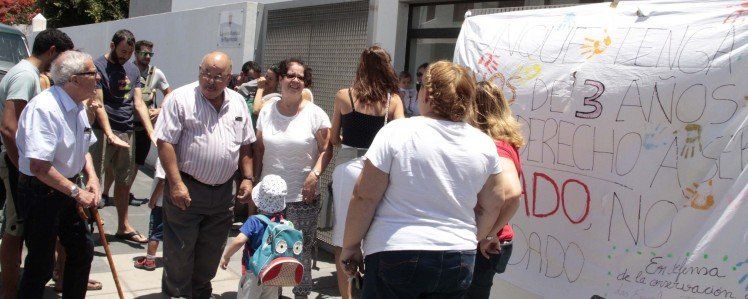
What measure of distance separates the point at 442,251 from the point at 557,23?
182cm

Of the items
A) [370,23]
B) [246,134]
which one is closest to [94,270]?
[246,134]

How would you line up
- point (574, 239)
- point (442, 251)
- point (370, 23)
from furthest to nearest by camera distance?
point (370, 23) < point (574, 239) < point (442, 251)

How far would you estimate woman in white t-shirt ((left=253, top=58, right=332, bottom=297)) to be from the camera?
16.3 feet

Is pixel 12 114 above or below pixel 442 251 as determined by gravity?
above

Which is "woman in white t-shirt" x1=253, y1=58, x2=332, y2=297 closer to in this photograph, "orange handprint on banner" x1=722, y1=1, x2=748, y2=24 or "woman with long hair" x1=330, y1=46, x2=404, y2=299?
"woman with long hair" x1=330, y1=46, x2=404, y2=299

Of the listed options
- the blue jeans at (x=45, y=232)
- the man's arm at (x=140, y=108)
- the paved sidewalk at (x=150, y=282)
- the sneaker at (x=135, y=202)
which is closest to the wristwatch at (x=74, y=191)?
the blue jeans at (x=45, y=232)

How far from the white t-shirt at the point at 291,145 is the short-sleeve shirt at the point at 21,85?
4.88 feet

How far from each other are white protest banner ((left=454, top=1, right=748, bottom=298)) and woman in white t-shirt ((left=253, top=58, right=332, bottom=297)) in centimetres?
136

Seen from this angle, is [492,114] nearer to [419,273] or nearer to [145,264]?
[419,273]

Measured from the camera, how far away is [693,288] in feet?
10.6

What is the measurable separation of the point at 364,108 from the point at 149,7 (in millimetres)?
14868

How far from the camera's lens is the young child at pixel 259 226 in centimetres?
432

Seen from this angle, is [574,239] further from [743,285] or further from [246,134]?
[246,134]

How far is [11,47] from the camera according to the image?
995 cm
